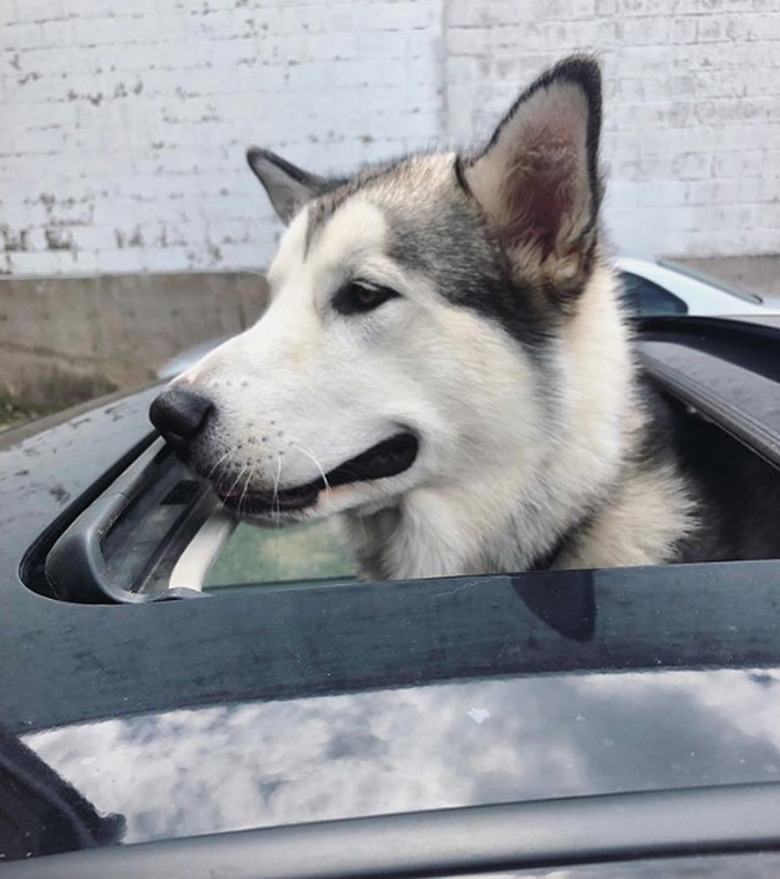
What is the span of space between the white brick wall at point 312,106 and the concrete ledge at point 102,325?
8.2 inches

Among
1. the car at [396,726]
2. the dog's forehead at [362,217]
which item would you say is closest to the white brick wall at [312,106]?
the dog's forehead at [362,217]

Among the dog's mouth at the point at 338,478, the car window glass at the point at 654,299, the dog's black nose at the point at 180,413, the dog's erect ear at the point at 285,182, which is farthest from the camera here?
the car window glass at the point at 654,299

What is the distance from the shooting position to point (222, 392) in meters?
1.71

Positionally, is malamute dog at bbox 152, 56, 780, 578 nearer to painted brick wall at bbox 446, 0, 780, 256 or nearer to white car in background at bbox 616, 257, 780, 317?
white car in background at bbox 616, 257, 780, 317

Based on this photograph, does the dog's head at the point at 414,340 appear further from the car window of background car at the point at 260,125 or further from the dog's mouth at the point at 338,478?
the car window of background car at the point at 260,125

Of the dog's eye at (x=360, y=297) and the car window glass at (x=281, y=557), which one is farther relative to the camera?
the car window glass at (x=281, y=557)

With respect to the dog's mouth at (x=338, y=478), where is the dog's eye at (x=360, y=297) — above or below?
above

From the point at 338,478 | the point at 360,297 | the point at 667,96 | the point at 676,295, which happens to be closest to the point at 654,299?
the point at 676,295

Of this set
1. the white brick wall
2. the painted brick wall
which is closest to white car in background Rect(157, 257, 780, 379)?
the painted brick wall

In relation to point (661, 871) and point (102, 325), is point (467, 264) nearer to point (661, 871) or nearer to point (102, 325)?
point (661, 871)

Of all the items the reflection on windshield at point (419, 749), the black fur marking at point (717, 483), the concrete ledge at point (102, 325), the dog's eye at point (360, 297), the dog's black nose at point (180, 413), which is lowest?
the concrete ledge at point (102, 325)

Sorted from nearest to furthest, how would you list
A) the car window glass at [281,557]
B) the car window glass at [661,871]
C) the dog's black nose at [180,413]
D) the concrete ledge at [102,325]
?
the car window glass at [661,871] < the dog's black nose at [180,413] < the car window glass at [281,557] < the concrete ledge at [102,325]

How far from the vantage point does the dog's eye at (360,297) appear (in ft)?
6.21

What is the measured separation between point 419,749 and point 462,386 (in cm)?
107
